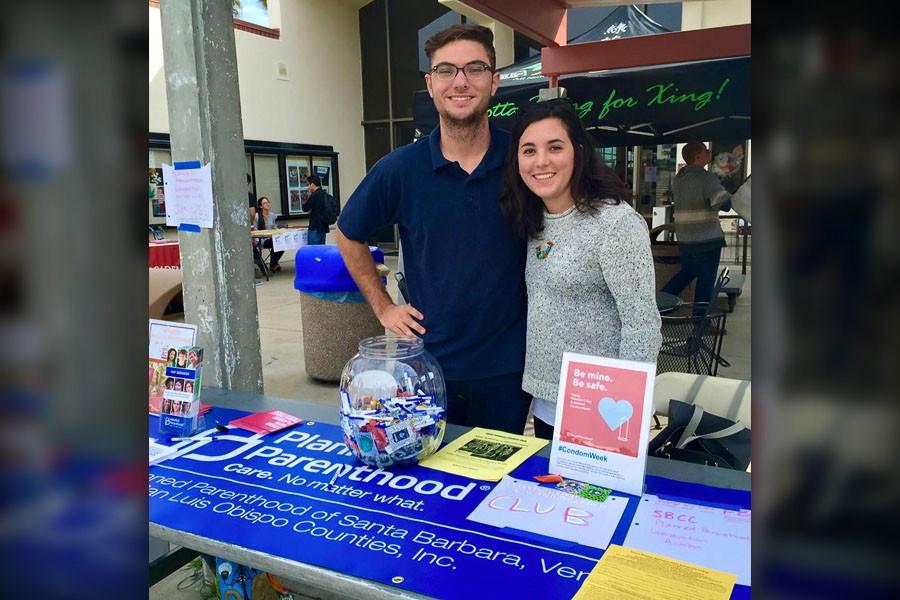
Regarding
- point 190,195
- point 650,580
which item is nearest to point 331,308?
point 190,195

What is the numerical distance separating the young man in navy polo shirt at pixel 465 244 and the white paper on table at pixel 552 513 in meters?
0.66

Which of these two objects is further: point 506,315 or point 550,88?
point 550,88

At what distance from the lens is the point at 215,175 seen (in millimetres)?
2668

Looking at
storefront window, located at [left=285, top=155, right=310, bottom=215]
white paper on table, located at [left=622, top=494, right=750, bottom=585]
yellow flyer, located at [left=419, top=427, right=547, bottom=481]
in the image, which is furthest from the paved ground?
storefront window, located at [left=285, top=155, right=310, bottom=215]

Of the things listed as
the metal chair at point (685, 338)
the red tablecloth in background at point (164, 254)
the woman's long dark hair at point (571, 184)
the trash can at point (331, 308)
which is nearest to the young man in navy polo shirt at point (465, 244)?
the woman's long dark hair at point (571, 184)

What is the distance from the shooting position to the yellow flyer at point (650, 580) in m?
1.10

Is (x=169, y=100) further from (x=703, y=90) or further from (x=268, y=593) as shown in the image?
(x=703, y=90)

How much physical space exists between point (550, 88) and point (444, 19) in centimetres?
1077

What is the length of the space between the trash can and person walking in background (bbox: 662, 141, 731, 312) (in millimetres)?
2622

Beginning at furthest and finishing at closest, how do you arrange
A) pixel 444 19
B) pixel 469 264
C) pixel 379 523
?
pixel 444 19 < pixel 469 264 < pixel 379 523

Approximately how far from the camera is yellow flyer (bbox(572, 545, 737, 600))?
110 centimetres
